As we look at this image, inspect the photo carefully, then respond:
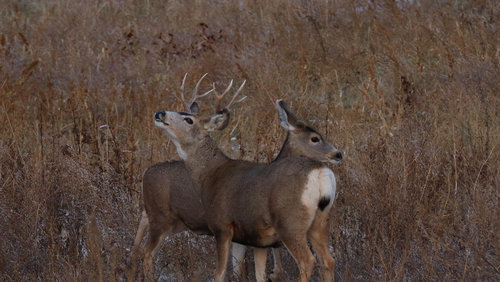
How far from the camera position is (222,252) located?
5.10 m

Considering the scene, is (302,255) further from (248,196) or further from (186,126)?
(186,126)

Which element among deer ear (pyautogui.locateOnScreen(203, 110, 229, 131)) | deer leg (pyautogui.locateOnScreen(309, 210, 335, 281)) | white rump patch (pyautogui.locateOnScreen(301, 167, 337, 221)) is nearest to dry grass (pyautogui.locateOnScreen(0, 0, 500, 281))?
deer leg (pyautogui.locateOnScreen(309, 210, 335, 281))

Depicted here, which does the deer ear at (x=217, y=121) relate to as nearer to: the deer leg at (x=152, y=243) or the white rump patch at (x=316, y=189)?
the deer leg at (x=152, y=243)

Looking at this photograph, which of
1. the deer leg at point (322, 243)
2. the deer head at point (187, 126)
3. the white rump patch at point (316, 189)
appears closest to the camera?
the white rump patch at point (316, 189)

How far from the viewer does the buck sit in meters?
4.75

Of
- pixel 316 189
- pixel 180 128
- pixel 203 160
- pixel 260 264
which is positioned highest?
pixel 316 189

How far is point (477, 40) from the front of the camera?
380 inches

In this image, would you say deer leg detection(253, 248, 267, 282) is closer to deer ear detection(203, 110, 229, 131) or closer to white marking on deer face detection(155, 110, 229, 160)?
white marking on deer face detection(155, 110, 229, 160)

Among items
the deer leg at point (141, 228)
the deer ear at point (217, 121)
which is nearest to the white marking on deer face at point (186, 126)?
the deer ear at point (217, 121)

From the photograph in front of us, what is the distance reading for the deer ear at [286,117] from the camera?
20.0 ft

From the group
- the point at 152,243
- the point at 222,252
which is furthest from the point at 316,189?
the point at 152,243

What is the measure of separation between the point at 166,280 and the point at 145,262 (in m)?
0.27

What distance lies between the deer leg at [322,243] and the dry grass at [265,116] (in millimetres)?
127

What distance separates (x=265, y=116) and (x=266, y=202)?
132 inches
